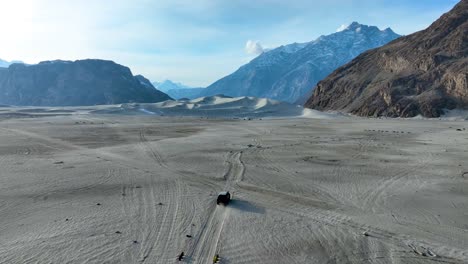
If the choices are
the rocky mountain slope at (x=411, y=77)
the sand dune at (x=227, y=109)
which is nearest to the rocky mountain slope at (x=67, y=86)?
the sand dune at (x=227, y=109)

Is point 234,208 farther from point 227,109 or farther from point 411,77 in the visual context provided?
point 411,77

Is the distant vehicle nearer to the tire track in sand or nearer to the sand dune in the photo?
the tire track in sand

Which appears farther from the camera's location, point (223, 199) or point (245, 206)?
point (223, 199)

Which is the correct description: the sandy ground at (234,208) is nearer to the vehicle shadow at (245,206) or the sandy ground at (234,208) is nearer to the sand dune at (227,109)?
the vehicle shadow at (245,206)

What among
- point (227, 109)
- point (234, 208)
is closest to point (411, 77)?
point (227, 109)

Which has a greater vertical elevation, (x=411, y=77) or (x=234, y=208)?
(x=411, y=77)

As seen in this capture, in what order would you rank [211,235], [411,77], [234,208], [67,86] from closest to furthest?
[211,235] → [234,208] → [411,77] → [67,86]

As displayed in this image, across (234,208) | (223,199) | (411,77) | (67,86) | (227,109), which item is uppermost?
(411,77)
